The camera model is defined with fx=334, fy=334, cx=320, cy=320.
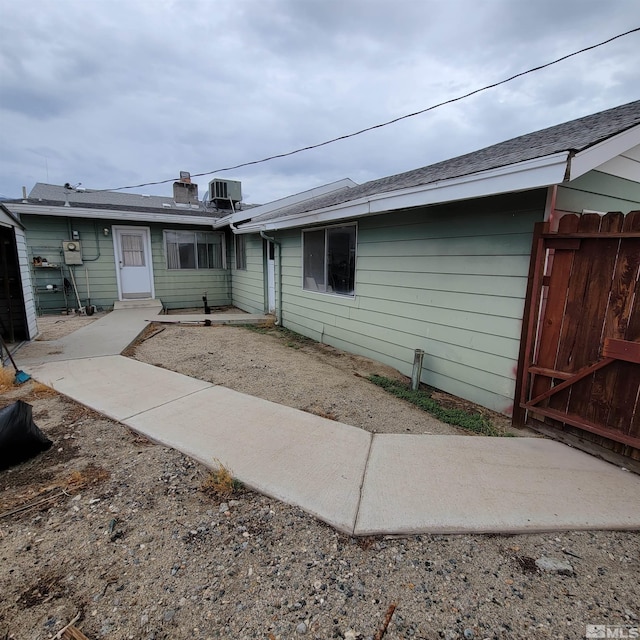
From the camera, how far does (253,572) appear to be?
1574mm

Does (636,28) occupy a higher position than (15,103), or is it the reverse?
(15,103)

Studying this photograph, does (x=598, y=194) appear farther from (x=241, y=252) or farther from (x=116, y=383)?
(x=241, y=252)

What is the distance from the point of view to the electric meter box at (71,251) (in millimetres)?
8883

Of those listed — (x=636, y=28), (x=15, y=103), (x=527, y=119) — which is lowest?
(x=636, y=28)

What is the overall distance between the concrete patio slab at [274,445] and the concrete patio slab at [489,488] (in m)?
0.15

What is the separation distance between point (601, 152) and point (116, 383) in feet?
16.9

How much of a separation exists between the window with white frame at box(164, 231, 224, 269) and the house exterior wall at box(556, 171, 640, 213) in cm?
967

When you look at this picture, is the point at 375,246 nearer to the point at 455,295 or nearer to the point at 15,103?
the point at 455,295

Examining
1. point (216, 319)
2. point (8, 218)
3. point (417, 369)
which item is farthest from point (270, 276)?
point (417, 369)

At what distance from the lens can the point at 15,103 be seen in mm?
10641

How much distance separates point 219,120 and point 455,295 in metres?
Answer: 12.1

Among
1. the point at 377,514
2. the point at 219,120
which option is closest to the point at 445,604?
the point at 377,514

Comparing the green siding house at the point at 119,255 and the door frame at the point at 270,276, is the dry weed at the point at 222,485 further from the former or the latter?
the green siding house at the point at 119,255

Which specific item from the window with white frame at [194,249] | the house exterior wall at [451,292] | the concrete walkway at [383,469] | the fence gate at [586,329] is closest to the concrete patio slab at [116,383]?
the concrete walkway at [383,469]
